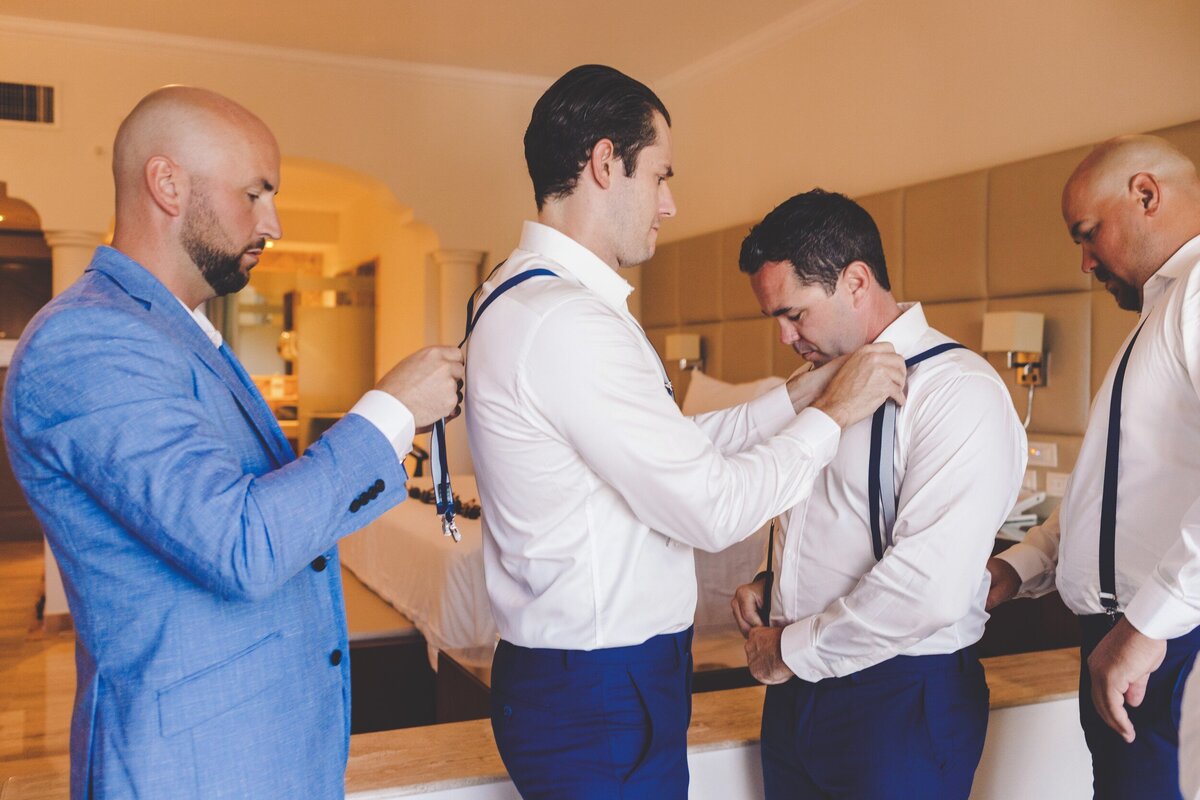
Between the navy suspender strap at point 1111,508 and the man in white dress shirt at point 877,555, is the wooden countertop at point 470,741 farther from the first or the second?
the navy suspender strap at point 1111,508

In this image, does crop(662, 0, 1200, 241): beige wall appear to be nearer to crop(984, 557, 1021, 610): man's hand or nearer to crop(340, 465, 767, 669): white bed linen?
crop(340, 465, 767, 669): white bed linen

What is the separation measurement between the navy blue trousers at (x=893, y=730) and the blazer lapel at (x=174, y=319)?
93 centimetres

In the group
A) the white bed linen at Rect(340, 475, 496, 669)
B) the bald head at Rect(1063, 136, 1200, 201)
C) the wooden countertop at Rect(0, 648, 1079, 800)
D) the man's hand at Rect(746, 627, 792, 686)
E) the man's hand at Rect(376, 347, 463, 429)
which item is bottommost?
the white bed linen at Rect(340, 475, 496, 669)

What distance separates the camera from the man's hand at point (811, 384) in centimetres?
168

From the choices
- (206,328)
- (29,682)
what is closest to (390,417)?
(206,328)

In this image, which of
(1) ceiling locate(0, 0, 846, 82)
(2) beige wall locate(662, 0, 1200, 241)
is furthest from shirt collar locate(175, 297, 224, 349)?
(1) ceiling locate(0, 0, 846, 82)

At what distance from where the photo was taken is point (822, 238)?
163cm

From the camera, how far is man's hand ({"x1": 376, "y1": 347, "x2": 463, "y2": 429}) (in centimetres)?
117

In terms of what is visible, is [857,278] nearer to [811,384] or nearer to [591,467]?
[811,384]

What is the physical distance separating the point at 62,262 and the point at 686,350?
3.65 meters

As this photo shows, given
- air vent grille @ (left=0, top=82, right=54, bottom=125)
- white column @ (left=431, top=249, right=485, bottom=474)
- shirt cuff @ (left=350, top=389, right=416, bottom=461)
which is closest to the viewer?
shirt cuff @ (left=350, top=389, right=416, bottom=461)

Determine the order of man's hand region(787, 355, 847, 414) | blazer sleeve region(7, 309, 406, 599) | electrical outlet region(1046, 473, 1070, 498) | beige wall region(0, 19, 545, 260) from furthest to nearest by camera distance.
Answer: beige wall region(0, 19, 545, 260) < electrical outlet region(1046, 473, 1070, 498) < man's hand region(787, 355, 847, 414) < blazer sleeve region(7, 309, 406, 599)

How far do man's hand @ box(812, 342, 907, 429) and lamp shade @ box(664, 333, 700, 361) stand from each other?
434 cm

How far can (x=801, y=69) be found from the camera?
5.09m
